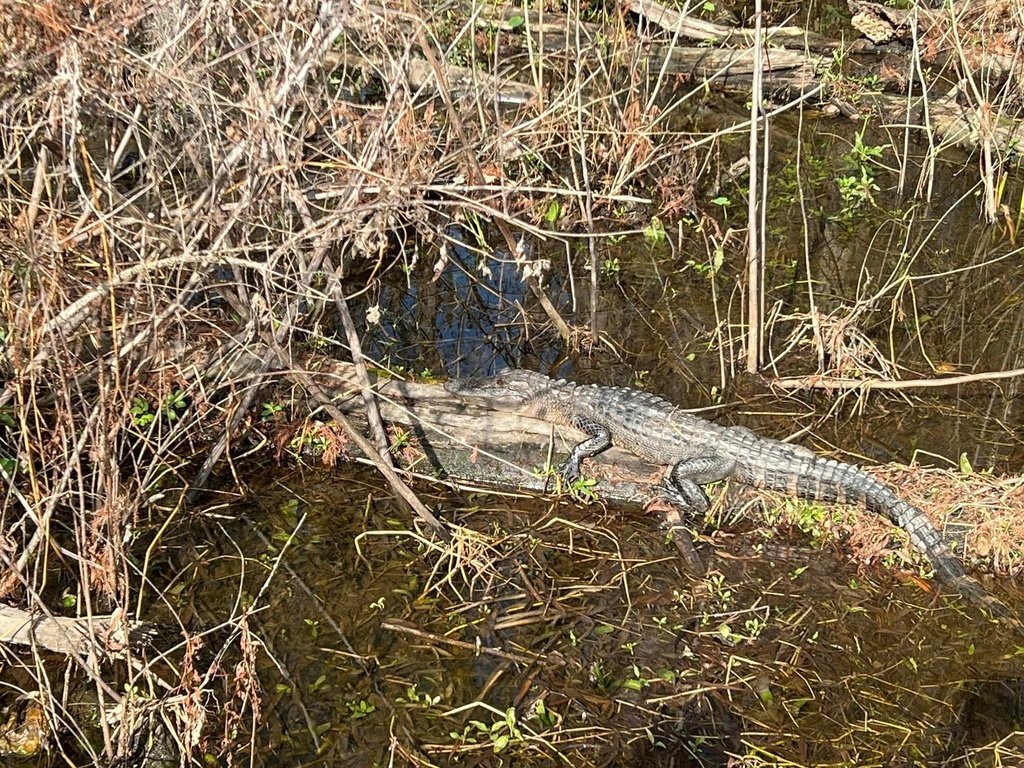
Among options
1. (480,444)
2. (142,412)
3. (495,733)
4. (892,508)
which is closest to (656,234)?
(480,444)

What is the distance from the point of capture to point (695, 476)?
479cm

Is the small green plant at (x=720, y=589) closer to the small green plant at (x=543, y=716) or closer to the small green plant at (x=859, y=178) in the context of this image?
the small green plant at (x=543, y=716)

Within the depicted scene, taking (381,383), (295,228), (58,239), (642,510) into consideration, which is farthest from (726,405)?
(58,239)

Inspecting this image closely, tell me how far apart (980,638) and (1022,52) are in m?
4.95

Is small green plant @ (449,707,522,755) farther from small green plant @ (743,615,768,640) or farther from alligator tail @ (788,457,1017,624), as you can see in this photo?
alligator tail @ (788,457,1017,624)

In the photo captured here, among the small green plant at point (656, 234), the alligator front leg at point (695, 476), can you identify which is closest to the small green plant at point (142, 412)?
the alligator front leg at point (695, 476)

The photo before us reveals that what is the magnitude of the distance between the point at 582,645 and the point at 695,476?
1228mm

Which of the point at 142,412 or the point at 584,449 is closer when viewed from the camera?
the point at 142,412

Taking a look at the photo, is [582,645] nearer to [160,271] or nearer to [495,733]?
[495,733]

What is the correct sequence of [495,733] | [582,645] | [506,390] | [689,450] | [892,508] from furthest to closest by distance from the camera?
[506,390] < [689,450] < [892,508] < [582,645] < [495,733]

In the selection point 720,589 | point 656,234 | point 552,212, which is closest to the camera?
point 720,589

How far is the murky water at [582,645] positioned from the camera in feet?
11.4

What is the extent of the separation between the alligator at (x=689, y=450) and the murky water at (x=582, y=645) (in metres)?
0.20

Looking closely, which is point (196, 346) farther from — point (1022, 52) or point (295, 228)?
point (1022, 52)
